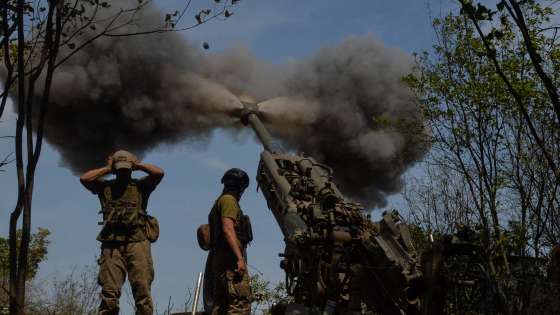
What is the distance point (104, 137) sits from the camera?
13055 mm

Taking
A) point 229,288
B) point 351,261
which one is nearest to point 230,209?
point 229,288

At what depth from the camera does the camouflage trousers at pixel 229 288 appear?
607 cm

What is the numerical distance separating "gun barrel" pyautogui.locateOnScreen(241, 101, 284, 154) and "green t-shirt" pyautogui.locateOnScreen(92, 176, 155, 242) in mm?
4233

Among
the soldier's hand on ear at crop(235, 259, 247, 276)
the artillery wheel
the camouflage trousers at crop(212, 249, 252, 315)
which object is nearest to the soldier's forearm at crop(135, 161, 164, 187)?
the camouflage trousers at crop(212, 249, 252, 315)

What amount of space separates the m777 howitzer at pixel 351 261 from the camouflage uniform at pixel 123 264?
150 cm

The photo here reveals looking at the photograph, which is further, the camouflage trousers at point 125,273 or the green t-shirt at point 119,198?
the green t-shirt at point 119,198

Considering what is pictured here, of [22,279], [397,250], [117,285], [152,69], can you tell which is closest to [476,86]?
[397,250]

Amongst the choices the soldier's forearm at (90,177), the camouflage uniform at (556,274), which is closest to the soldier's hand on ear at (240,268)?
the soldier's forearm at (90,177)

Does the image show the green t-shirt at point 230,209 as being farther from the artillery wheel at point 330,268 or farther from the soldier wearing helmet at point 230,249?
the artillery wheel at point 330,268

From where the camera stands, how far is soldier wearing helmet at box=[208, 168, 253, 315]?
6105 millimetres

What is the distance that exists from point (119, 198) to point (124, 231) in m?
0.39

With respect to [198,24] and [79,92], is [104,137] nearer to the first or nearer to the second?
[79,92]

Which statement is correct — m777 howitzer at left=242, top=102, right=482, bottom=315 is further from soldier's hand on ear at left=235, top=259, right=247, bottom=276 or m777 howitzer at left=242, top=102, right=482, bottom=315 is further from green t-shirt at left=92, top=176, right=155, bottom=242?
green t-shirt at left=92, top=176, right=155, bottom=242

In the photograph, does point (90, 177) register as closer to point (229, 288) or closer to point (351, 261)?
point (229, 288)
